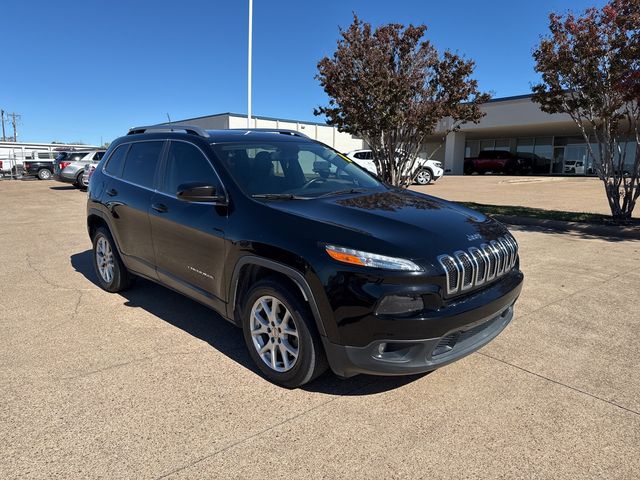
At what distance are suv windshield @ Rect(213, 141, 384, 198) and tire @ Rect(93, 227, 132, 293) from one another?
2079mm

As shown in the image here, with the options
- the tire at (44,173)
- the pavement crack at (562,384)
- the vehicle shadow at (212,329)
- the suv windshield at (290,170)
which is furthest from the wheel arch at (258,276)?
the tire at (44,173)

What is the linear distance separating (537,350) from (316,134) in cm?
3528

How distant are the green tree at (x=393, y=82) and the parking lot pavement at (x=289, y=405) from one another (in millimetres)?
8076

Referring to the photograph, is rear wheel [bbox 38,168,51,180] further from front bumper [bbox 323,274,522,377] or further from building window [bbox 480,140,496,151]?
front bumper [bbox 323,274,522,377]

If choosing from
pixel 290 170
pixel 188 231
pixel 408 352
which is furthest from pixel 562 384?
pixel 188 231

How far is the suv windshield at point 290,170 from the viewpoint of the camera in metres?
3.67

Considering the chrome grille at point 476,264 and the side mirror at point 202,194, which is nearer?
the chrome grille at point 476,264

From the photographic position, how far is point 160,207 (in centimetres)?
415

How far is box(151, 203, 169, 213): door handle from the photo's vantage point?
4090 mm

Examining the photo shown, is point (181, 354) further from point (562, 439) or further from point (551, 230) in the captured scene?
point (551, 230)

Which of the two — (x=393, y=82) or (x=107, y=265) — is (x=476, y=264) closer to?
(x=107, y=265)

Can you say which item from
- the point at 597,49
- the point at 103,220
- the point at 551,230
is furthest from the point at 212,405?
the point at 597,49

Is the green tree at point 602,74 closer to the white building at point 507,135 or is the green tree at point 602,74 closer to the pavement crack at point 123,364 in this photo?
the pavement crack at point 123,364

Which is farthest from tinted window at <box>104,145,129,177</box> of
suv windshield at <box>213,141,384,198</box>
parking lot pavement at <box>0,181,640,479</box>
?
suv windshield at <box>213,141,384,198</box>
